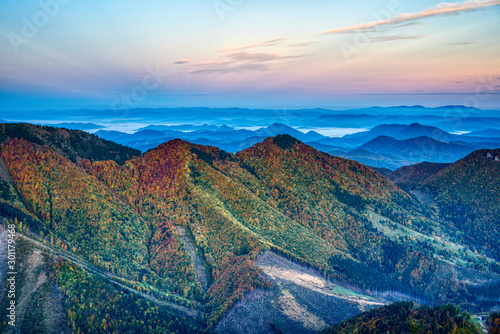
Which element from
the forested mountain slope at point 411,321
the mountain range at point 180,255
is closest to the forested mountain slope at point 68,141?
the mountain range at point 180,255

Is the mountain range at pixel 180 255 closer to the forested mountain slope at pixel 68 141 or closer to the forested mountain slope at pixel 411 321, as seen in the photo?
the forested mountain slope at pixel 68 141

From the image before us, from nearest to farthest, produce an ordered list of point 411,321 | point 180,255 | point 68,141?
1. point 411,321
2. point 180,255
3. point 68,141

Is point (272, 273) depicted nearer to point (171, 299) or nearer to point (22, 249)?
point (171, 299)

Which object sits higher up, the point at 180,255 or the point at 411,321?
the point at 411,321

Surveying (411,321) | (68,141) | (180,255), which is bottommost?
(180,255)

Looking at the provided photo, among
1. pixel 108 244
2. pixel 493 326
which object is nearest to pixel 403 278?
pixel 493 326

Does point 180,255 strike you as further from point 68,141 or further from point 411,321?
point 68,141

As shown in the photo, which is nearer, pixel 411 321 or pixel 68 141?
pixel 411 321

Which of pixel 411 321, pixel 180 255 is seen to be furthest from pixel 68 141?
pixel 411 321
